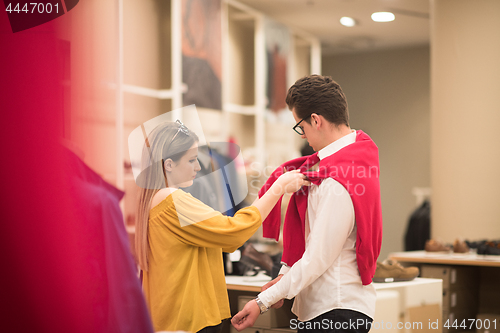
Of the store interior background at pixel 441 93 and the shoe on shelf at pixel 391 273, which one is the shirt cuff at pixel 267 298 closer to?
the shoe on shelf at pixel 391 273

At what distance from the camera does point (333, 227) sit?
127 cm

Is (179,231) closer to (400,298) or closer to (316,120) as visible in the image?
(316,120)

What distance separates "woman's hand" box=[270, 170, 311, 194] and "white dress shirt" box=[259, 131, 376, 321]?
0.15 ft

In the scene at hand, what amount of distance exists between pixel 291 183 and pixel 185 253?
0.38m

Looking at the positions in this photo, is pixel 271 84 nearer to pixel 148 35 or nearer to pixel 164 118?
pixel 148 35

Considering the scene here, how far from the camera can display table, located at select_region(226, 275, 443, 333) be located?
2080 millimetres

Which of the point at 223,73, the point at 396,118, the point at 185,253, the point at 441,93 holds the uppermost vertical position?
the point at 223,73

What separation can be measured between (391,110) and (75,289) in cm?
741

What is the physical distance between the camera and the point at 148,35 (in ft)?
13.1

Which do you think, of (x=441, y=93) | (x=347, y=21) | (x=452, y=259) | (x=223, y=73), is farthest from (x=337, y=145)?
(x=347, y=21)

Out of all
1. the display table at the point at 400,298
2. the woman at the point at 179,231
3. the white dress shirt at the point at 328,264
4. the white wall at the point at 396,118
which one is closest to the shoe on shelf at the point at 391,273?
the display table at the point at 400,298

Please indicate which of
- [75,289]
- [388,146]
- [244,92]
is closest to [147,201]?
[75,289]

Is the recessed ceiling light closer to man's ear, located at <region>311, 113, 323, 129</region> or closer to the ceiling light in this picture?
the ceiling light

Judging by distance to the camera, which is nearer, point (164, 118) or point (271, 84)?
point (164, 118)
